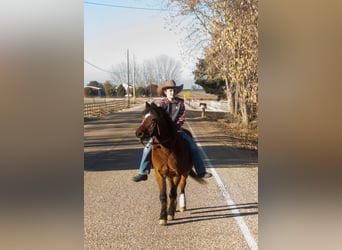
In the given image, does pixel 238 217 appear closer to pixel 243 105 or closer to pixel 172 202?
pixel 172 202

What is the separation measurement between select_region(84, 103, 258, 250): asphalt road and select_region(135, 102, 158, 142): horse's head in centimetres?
4

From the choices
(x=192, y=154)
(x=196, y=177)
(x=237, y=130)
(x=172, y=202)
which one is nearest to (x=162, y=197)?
(x=172, y=202)

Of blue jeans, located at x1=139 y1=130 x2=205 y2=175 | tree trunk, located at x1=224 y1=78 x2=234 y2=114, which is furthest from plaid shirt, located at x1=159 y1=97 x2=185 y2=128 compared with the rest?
tree trunk, located at x1=224 y1=78 x2=234 y2=114

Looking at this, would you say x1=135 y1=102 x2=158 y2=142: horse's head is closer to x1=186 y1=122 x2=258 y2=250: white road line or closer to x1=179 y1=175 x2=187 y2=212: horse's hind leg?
x1=186 y1=122 x2=258 y2=250: white road line

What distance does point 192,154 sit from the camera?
2.08 meters

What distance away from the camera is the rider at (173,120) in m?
1.69

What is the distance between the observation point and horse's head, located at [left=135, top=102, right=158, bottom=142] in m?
1.76

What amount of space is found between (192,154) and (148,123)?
0.44m

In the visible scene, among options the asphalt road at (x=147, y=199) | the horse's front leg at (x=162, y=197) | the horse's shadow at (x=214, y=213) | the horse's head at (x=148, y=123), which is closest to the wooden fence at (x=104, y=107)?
the asphalt road at (x=147, y=199)

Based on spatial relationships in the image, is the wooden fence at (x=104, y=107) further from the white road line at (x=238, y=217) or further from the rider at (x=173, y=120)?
the white road line at (x=238, y=217)
